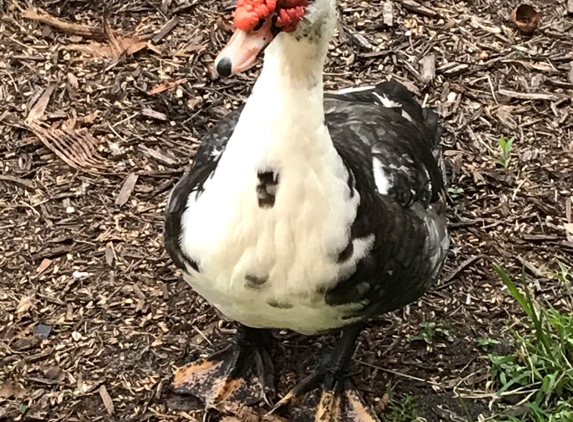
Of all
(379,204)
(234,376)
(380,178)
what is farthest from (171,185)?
(379,204)

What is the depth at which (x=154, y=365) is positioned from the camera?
3.14 meters

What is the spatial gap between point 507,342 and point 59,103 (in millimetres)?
2068

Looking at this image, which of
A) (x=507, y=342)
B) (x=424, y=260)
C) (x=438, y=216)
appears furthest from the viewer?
(x=507, y=342)

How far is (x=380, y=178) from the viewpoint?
2.73 metres

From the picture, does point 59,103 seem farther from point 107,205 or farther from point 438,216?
point 438,216

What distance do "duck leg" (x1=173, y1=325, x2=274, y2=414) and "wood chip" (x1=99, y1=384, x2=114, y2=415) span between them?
21cm

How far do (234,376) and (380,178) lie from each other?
856 mm

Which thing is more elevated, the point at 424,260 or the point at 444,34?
the point at 424,260

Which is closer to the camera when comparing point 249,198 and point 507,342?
point 249,198

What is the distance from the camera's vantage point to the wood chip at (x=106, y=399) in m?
3.01

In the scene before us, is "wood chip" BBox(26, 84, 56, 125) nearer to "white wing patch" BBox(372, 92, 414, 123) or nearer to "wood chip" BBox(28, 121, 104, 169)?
"wood chip" BBox(28, 121, 104, 169)

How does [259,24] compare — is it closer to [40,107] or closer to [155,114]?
[155,114]

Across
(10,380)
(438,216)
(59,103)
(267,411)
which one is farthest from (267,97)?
(59,103)

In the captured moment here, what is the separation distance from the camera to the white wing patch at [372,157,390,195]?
2.69 m
